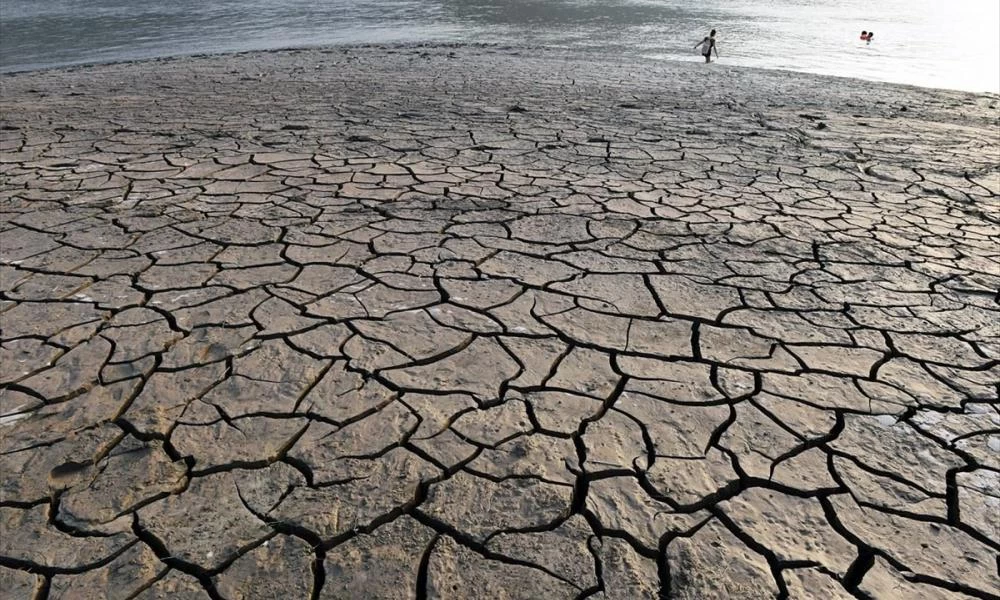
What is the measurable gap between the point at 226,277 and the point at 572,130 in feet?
13.2

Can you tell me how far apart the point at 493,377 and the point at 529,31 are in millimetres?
18881

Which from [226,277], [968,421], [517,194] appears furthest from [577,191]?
[968,421]

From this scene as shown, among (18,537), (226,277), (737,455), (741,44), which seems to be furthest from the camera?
(741,44)

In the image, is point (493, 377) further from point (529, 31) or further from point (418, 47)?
point (529, 31)

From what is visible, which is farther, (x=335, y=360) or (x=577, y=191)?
(x=577, y=191)

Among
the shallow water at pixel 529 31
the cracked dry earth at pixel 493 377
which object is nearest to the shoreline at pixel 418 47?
the shallow water at pixel 529 31

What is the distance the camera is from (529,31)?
19.5 metres

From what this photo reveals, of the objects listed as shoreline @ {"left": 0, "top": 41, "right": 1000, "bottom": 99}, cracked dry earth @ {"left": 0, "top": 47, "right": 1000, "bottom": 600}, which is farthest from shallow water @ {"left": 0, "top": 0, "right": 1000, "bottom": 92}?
cracked dry earth @ {"left": 0, "top": 47, "right": 1000, "bottom": 600}

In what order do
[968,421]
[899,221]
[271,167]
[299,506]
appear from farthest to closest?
[271,167], [899,221], [968,421], [299,506]

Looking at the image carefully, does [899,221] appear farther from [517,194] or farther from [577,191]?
[517,194]

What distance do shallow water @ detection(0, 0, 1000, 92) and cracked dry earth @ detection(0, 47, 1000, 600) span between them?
36.6ft

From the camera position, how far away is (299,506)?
1819 mm

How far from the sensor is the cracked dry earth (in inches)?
66.4

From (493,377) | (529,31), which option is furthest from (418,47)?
(493,377)
